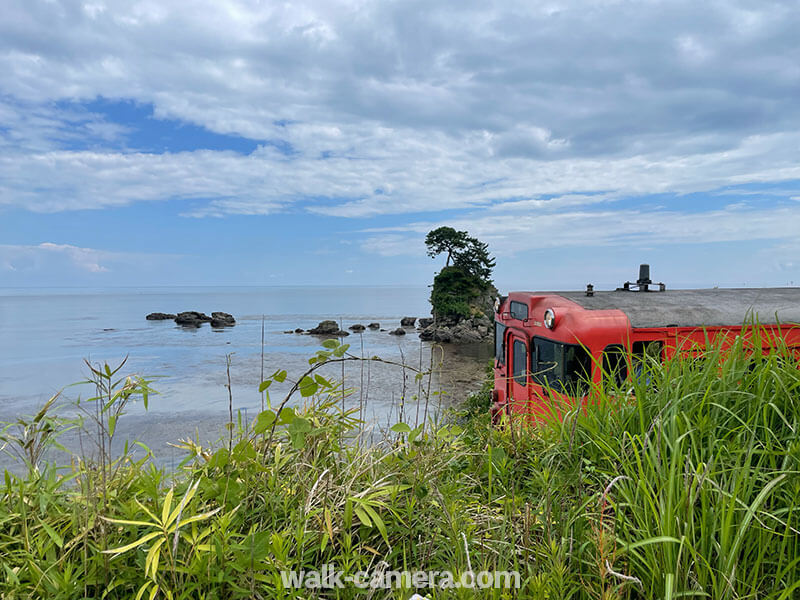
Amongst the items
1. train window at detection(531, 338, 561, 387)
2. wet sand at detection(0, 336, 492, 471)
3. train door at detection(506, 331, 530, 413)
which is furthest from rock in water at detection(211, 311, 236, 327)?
train window at detection(531, 338, 561, 387)

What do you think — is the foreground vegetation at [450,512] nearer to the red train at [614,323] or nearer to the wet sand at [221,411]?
the red train at [614,323]

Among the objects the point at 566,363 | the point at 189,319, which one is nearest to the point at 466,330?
the point at 566,363

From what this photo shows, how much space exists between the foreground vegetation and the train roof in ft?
14.4

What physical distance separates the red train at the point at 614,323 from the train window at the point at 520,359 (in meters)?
0.02

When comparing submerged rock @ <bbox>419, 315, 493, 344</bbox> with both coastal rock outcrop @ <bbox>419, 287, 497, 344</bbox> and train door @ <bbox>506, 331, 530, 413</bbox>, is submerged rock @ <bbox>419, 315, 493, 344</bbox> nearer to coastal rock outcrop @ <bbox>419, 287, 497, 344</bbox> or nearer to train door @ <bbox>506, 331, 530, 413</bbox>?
coastal rock outcrop @ <bbox>419, 287, 497, 344</bbox>

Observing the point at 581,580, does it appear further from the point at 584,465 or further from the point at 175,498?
the point at 175,498

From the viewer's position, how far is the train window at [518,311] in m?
9.16

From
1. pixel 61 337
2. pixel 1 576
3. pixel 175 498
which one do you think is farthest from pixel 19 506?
pixel 61 337

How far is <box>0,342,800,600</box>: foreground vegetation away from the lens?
215 centimetres

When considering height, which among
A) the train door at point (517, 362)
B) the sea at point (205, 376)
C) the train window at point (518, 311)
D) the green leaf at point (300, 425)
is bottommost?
the sea at point (205, 376)

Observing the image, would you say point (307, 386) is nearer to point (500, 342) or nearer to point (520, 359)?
point (520, 359)

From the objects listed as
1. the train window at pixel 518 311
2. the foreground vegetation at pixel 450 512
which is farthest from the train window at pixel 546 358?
the foreground vegetation at pixel 450 512

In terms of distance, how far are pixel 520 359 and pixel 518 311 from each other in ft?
2.99

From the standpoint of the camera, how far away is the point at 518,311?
953 centimetres
